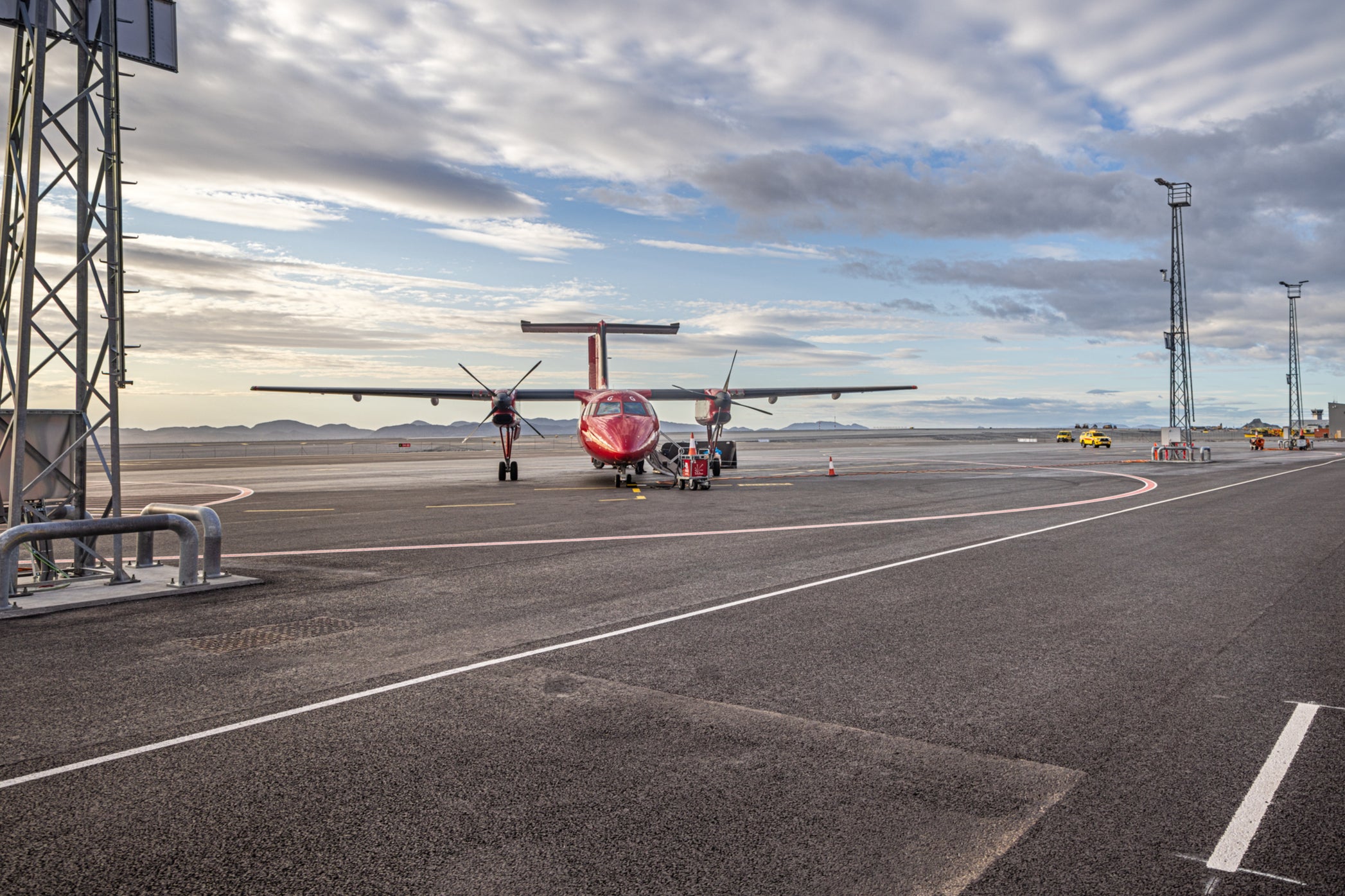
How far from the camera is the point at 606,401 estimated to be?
2491 centimetres

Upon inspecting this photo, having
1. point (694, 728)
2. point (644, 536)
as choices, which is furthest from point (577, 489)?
point (694, 728)

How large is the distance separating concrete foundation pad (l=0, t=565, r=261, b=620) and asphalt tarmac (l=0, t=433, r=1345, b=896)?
0.39 meters

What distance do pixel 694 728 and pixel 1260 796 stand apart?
2894 mm

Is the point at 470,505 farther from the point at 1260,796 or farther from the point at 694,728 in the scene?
the point at 1260,796

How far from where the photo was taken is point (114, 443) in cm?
997

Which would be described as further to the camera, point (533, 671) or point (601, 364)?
point (601, 364)

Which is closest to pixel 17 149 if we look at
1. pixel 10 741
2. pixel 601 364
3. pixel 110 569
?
pixel 110 569

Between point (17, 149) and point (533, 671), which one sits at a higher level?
point (17, 149)

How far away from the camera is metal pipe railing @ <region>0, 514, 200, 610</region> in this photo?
8258 mm

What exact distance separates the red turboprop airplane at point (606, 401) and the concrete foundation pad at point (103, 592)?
568 inches

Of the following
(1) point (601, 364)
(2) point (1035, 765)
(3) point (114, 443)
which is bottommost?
→ (2) point (1035, 765)

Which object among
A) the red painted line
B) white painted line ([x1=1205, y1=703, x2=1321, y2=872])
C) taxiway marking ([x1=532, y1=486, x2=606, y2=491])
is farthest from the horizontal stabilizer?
white painted line ([x1=1205, y1=703, x2=1321, y2=872])

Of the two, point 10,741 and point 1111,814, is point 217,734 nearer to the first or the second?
point 10,741

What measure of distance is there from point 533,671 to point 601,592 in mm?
2904
